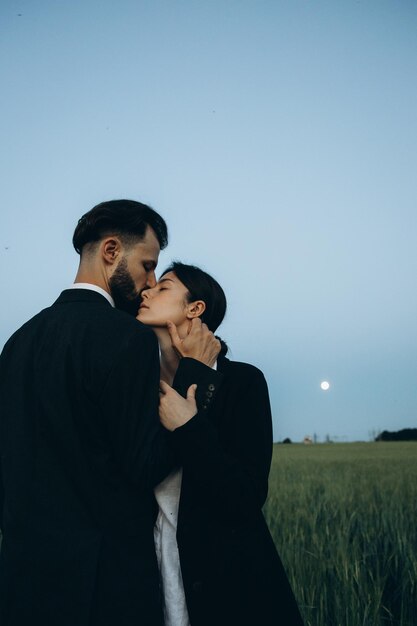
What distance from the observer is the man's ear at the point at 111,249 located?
1.94 metres

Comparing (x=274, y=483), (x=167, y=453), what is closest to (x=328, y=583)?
(x=167, y=453)

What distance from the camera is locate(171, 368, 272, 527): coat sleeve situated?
161 cm

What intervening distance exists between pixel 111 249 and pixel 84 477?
0.76 metres

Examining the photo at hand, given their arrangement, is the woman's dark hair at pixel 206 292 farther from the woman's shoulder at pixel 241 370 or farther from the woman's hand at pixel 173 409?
the woman's hand at pixel 173 409

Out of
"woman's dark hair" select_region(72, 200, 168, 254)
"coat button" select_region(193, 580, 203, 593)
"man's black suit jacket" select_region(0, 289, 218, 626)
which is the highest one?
"woman's dark hair" select_region(72, 200, 168, 254)

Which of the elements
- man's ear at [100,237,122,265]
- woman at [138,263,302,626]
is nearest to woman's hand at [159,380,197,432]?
woman at [138,263,302,626]

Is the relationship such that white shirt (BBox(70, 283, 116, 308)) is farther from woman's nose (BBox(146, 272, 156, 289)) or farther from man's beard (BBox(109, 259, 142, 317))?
woman's nose (BBox(146, 272, 156, 289))

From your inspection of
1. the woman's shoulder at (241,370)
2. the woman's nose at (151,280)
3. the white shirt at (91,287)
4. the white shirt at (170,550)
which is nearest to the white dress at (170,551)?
the white shirt at (170,550)

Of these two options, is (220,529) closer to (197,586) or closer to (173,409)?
(197,586)

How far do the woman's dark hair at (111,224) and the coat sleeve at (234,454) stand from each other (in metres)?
0.62

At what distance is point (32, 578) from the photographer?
146 cm

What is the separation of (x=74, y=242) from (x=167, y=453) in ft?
2.65

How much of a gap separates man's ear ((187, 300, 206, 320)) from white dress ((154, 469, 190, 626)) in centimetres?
64

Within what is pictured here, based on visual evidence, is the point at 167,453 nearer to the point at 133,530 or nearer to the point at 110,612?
the point at 133,530
